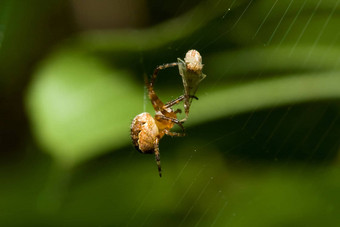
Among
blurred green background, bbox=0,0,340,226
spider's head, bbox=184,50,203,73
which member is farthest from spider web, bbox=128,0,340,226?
spider's head, bbox=184,50,203,73

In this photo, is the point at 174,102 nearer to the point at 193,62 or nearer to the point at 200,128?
the point at 200,128

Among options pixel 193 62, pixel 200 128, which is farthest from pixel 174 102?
pixel 193 62

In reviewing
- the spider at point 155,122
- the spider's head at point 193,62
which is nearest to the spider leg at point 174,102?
the spider at point 155,122

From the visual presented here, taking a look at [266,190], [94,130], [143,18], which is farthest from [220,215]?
[143,18]

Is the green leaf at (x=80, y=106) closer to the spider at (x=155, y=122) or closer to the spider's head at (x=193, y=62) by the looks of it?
the spider at (x=155, y=122)

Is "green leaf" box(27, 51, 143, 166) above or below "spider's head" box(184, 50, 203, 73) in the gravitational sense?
below

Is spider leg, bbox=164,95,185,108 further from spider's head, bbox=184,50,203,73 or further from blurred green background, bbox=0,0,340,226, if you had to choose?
spider's head, bbox=184,50,203,73

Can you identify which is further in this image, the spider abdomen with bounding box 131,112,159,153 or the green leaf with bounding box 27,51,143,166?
the spider abdomen with bounding box 131,112,159,153
